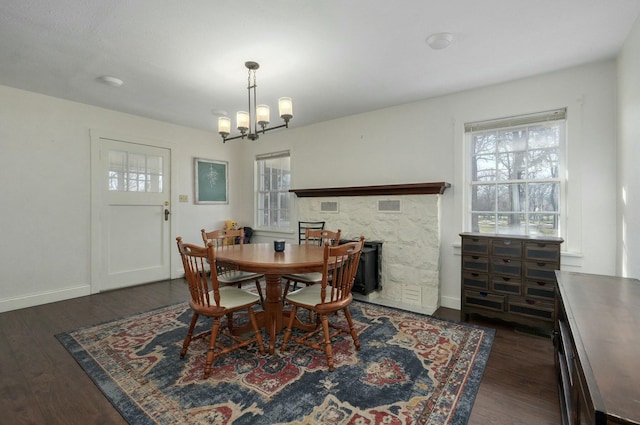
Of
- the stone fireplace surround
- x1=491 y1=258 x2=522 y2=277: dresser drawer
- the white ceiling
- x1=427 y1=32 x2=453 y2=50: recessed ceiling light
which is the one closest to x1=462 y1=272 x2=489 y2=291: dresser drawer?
x1=491 y1=258 x2=522 y2=277: dresser drawer

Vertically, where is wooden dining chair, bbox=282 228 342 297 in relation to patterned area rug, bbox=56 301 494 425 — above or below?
above

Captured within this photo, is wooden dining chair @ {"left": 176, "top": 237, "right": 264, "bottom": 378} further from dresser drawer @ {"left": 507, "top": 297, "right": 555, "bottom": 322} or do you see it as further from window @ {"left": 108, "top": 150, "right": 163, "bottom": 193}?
window @ {"left": 108, "top": 150, "right": 163, "bottom": 193}

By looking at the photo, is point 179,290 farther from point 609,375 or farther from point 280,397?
point 609,375

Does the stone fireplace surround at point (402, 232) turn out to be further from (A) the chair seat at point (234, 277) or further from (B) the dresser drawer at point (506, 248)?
(A) the chair seat at point (234, 277)

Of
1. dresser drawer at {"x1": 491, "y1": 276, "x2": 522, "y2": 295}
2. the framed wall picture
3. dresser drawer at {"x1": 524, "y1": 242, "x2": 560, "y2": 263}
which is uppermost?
the framed wall picture

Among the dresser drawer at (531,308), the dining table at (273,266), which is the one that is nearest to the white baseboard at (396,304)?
the dresser drawer at (531,308)

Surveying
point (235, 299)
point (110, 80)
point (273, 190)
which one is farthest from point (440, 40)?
point (273, 190)

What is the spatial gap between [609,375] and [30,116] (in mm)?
5146

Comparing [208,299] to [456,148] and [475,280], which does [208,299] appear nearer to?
[475,280]

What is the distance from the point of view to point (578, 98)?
2.82 metres

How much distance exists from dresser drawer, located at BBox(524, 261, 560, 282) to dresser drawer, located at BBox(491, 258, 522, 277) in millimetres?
61

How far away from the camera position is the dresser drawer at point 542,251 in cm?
261

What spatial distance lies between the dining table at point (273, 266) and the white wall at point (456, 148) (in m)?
1.83

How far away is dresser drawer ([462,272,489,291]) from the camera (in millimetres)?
2949
